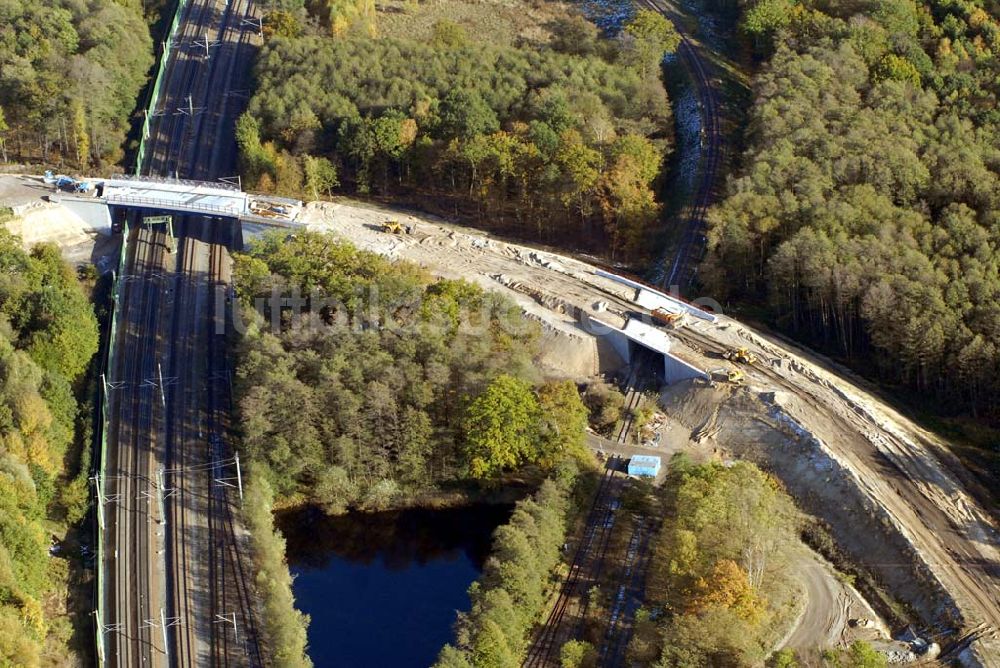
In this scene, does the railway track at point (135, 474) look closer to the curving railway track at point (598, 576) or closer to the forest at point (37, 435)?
the forest at point (37, 435)

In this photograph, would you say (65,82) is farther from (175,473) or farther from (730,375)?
(730,375)

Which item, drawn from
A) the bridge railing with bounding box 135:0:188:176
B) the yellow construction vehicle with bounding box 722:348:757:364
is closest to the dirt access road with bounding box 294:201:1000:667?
the yellow construction vehicle with bounding box 722:348:757:364

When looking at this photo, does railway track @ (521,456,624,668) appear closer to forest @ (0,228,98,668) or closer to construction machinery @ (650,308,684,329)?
construction machinery @ (650,308,684,329)

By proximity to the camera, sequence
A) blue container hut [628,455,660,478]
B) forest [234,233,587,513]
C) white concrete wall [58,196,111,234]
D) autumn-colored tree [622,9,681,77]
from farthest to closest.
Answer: autumn-colored tree [622,9,681,77] < white concrete wall [58,196,111,234] < blue container hut [628,455,660,478] < forest [234,233,587,513]

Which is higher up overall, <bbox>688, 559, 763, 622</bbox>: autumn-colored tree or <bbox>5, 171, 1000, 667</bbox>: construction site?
<bbox>5, 171, 1000, 667</bbox>: construction site

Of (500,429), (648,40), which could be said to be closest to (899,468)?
(500,429)

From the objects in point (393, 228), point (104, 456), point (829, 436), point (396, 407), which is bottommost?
point (104, 456)

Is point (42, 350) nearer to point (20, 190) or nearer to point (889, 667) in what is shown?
point (20, 190)
